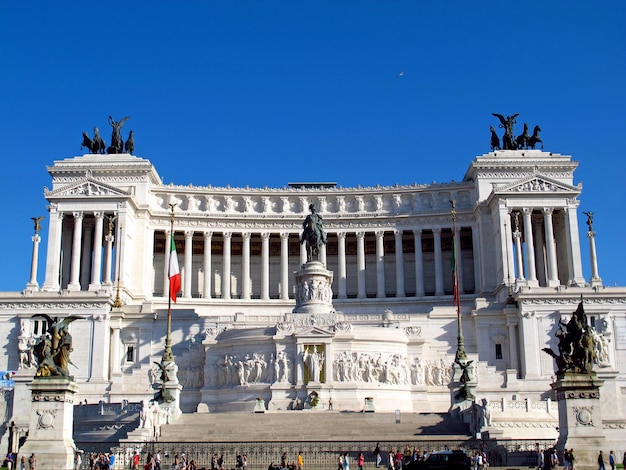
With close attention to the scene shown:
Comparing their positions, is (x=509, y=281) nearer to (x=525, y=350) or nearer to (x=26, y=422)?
(x=525, y=350)

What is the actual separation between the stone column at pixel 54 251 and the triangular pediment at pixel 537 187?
4310 cm

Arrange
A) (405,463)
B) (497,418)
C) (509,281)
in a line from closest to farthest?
(405,463)
(497,418)
(509,281)

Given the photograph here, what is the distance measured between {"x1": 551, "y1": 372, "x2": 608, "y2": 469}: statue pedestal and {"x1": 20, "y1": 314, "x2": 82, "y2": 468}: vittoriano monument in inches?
811

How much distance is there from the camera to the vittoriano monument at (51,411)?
35.8 m

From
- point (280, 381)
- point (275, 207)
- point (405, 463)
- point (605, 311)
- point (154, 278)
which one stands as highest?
point (275, 207)

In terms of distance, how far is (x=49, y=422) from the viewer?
119 ft

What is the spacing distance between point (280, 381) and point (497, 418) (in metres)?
17.9

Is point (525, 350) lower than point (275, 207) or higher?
lower

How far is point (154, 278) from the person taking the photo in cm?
9469

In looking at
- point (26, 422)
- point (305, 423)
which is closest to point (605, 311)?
point (305, 423)

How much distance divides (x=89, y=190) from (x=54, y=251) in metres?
6.99

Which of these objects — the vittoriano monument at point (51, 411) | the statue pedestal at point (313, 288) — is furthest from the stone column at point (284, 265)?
the vittoriano monument at point (51, 411)

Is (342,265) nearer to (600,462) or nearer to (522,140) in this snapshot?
(522,140)

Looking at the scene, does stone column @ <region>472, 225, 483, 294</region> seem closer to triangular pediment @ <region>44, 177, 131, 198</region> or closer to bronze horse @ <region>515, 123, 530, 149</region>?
bronze horse @ <region>515, 123, 530, 149</region>
